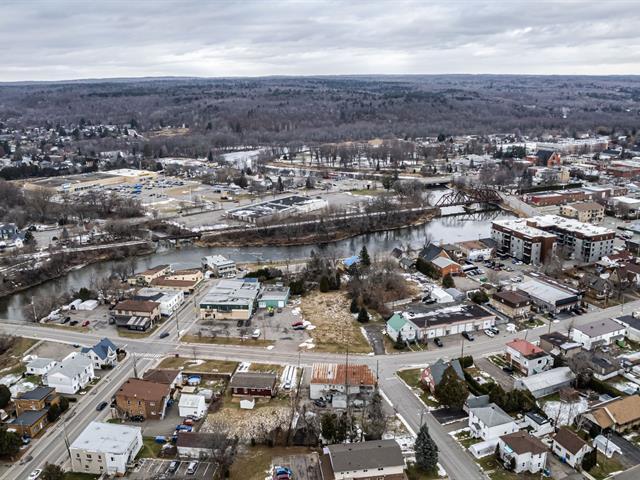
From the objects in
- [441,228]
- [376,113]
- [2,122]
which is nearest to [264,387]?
[441,228]

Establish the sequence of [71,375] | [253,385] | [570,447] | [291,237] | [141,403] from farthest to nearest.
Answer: [291,237] < [71,375] < [253,385] < [141,403] < [570,447]

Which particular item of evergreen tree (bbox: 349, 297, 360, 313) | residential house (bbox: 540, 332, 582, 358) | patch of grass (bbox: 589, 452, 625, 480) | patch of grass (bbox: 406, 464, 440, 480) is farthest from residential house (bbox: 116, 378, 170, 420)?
residential house (bbox: 540, 332, 582, 358)

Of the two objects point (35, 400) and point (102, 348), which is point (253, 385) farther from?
point (35, 400)

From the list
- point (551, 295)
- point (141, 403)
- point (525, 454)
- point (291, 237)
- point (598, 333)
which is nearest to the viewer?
point (525, 454)

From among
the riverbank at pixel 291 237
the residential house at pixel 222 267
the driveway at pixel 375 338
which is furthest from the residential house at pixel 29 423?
the riverbank at pixel 291 237

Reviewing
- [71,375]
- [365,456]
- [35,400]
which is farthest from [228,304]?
[365,456]

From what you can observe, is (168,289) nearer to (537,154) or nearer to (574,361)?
(574,361)

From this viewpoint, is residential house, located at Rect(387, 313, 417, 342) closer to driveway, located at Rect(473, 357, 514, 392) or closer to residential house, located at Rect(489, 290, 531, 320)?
driveway, located at Rect(473, 357, 514, 392)
